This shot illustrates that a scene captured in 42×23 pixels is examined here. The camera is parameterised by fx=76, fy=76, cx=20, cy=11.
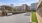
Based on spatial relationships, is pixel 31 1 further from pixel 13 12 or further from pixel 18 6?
pixel 13 12

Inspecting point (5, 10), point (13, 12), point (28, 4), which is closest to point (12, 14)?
point (13, 12)

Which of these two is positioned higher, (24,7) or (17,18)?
(24,7)

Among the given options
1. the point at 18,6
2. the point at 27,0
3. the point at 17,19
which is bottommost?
the point at 17,19

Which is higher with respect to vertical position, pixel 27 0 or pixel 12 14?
pixel 27 0

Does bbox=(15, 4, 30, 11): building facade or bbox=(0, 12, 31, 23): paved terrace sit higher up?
bbox=(15, 4, 30, 11): building facade

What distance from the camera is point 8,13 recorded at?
134 centimetres

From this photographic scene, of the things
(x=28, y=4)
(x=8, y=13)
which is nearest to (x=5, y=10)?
(x=8, y=13)

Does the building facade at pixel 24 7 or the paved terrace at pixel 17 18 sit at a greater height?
the building facade at pixel 24 7

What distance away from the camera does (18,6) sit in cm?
136

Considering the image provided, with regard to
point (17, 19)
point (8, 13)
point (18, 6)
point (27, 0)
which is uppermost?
point (27, 0)

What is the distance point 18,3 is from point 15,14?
0.68ft

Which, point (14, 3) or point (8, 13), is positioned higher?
point (14, 3)

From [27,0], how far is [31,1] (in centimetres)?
8

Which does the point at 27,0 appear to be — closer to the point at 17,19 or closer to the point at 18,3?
the point at 18,3
